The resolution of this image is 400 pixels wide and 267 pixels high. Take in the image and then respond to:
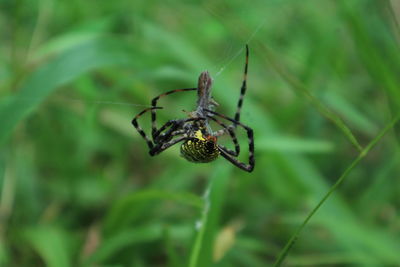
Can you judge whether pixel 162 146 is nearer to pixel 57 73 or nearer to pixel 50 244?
pixel 57 73

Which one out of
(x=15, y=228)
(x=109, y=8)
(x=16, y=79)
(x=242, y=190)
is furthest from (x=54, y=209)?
(x=109, y=8)

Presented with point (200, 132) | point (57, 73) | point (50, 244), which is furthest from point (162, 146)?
point (50, 244)

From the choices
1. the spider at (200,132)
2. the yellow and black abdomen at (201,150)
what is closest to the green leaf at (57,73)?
the spider at (200,132)

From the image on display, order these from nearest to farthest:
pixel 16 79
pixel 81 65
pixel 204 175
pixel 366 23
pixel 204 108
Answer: pixel 204 108 < pixel 81 65 < pixel 16 79 < pixel 366 23 < pixel 204 175

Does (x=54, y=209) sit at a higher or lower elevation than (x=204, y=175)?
lower

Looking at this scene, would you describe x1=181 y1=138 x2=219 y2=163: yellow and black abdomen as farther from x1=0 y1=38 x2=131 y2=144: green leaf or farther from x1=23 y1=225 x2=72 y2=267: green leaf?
x1=23 y1=225 x2=72 y2=267: green leaf

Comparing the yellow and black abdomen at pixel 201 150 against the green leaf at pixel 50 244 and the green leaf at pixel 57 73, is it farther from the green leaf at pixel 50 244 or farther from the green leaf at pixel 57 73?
the green leaf at pixel 50 244

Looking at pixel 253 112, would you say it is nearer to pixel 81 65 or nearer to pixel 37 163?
pixel 81 65
